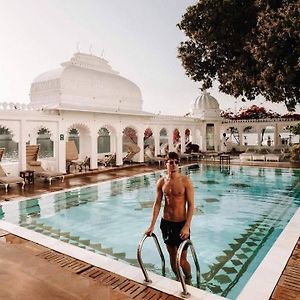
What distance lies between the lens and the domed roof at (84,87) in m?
16.9

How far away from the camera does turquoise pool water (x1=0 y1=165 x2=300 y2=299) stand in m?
6.23

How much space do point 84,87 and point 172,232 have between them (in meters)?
14.9

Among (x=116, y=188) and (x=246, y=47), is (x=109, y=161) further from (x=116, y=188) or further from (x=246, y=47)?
(x=246, y=47)

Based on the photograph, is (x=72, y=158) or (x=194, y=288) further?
(x=72, y=158)

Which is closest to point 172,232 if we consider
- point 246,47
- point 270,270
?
point 270,270

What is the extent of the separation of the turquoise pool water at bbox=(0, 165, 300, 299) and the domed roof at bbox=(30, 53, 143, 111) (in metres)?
5.86

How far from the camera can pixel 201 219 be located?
9.17 metres

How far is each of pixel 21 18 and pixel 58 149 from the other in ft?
23.5

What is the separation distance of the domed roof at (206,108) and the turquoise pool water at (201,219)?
17.4 m

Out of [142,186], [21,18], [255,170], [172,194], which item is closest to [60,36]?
[21,18]

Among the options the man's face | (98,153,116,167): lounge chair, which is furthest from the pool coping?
(98,153,116,167): lounge chair

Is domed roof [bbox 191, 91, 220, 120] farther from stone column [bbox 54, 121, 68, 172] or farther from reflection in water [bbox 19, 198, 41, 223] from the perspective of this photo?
reflection in water [bbox 19, 198, 41, 223]

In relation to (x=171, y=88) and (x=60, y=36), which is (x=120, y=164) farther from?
(x=60, y=36)

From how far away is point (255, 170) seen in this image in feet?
61.4
